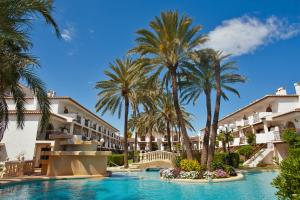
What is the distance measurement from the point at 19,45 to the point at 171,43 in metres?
11.4

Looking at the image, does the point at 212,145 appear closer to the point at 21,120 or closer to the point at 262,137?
the point at 21,120

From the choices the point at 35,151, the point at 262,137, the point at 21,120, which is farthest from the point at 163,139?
the point at 21,120

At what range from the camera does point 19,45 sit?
11.0 m

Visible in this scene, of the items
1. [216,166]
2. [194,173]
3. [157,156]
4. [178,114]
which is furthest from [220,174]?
[157,156]

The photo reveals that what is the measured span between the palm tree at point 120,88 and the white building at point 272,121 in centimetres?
1199

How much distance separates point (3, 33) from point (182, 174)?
13.8 meters

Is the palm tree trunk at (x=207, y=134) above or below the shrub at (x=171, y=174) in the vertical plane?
above

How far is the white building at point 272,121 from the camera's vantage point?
1170 inches

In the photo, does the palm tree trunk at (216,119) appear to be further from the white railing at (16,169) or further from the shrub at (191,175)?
the white railing at (16,169)

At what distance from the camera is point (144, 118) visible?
142 ft

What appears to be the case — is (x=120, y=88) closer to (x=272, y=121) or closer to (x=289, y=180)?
(x=272, y=121)

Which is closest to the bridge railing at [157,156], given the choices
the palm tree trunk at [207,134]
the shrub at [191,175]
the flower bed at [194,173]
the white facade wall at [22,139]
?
the palm tree trunk at [207,134]

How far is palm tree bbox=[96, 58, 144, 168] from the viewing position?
1110 inches

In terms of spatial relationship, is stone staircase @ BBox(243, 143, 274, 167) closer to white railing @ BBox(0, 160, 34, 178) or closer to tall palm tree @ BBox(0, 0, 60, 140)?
white railing @ BBox(0, 160, 34, 178)
